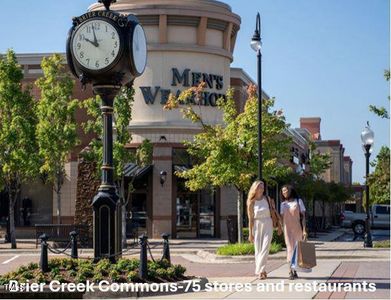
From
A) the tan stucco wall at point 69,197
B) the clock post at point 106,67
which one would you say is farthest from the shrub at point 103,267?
the tan stucco wall at point 69,197

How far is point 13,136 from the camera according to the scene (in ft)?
106

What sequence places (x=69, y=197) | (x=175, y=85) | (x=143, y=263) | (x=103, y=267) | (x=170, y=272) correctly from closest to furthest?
(x=143, y=263), (x=103, y=267), (x=170, y=272), (x=175, y=85), (x=69, y=197)

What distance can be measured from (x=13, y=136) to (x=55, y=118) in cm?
271

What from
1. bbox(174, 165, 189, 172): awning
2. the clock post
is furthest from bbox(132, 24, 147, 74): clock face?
bbox(174, 165, 189, 172): awning

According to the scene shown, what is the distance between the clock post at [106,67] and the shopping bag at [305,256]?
3376 millimetres

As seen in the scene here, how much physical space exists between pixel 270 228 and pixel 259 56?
27.4 feet

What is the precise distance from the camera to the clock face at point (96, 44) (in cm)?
1538

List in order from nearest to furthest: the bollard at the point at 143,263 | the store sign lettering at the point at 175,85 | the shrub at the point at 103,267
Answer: the bollard at the point at 143,263 < the shrub at the point at 103,267 < the store sign lettering at the point at 175,85

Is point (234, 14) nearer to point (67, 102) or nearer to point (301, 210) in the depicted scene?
point (67, 102)

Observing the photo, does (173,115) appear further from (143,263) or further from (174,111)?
(143,263)

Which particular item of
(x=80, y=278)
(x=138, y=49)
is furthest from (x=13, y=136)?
(x=80, y=278)

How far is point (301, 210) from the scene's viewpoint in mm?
15641

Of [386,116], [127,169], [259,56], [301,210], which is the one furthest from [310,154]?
[301,210]

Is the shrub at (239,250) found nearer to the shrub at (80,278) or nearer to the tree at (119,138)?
the tree at (119,138)
